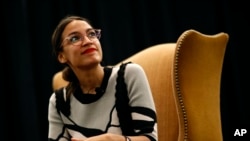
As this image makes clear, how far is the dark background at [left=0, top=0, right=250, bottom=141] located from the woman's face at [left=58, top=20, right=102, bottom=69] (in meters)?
1.15

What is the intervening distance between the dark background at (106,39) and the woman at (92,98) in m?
1.07

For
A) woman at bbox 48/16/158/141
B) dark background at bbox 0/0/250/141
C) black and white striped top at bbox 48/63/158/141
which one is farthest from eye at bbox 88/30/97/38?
dark background at bbox 0/0/250/141

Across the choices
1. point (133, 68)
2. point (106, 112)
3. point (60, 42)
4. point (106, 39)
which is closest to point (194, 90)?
point (133, 68)

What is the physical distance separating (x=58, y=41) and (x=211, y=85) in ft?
2.16

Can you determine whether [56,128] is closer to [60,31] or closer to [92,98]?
[92,98]

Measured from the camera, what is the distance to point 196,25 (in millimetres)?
2650

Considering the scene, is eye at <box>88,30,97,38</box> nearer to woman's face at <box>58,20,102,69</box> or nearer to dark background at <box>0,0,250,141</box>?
woman's face at <box>58,20,102,69</box>

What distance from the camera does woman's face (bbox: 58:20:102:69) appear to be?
1240 mm

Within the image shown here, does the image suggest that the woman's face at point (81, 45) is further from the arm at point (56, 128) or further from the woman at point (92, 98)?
the arm at point (56, 128)

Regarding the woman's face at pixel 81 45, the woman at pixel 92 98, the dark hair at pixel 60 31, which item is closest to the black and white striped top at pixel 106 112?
the woman at pixel 92 98

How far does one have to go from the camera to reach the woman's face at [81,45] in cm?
124

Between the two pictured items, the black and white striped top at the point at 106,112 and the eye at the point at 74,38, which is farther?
the eye at the point at 74,38

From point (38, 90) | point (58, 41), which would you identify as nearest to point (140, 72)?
point (58, 41)

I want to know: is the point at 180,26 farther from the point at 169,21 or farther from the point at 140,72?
the point at 140,72
